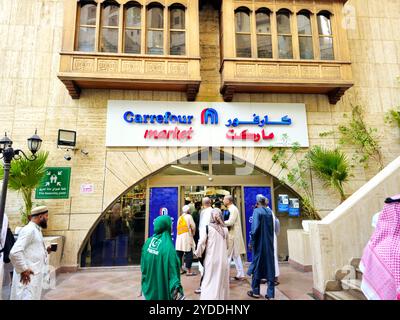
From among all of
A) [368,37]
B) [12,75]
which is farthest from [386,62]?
[12,75]

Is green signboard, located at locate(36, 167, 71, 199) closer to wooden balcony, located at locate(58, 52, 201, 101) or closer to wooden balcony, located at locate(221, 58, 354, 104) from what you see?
wooden balcony, located at locate(58, 52, 201, 101)

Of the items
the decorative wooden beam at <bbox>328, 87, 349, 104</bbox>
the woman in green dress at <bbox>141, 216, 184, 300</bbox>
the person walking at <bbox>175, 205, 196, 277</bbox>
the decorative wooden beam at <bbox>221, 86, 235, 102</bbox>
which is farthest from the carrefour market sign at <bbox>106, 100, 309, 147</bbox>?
the woman in green dress at <bbox>141, 216, 184, 300</bbox>

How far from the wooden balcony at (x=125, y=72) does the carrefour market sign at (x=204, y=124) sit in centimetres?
66

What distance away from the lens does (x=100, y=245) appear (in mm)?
8031

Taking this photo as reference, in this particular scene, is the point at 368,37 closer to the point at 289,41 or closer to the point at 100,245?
the point at 289,41

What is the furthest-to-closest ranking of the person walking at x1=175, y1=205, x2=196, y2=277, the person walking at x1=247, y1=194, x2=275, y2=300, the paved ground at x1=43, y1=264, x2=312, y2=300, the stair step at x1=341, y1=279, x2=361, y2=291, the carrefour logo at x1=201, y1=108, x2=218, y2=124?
1. the carrefour logo at x1=201, y1=108, x2=218, y2=124
2. the person walking at x1=175, y1=205, x2=196, y2=277
3. the paved ground at x1=43, y1=264, x2=312, y2=300
4. the person walking at x1=247, y1=194, x2=275, y2=300
5. the stair step at x1=341, y1=279, x2=361, y2=291

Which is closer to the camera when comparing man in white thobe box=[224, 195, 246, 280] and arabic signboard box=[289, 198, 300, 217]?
man in white thobe box=[224, 195, 246, 280]

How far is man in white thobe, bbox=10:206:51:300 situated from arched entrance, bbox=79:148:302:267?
4.31 meters

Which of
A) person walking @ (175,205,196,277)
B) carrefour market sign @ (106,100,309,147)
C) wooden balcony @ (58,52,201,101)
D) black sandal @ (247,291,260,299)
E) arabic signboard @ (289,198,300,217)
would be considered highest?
wooden balcony @ (58,52,201,101)

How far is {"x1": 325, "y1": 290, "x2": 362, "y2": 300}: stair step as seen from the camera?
13.3ft

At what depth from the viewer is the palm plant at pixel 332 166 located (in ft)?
26.0

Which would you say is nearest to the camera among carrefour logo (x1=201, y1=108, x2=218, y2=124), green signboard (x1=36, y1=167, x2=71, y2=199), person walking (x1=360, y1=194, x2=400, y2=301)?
person walking (x1=360, y1=194, x2=400, y2=301)

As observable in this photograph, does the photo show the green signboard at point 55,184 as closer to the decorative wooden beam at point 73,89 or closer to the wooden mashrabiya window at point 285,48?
the decorative wooden beam at point 73,89

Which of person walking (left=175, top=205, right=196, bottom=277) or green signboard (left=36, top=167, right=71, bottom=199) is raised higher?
green signboard (left=36, top=167, right=71, bottom=199)
